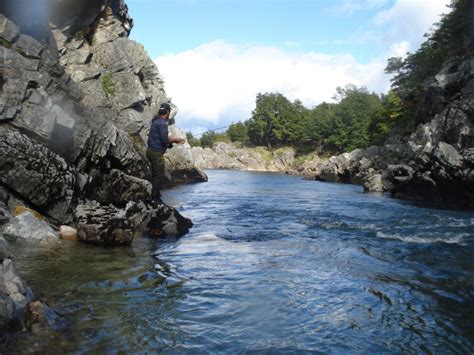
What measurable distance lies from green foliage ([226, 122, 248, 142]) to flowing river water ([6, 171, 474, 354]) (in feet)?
391

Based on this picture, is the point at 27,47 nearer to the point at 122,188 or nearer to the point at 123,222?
the point at 122,188

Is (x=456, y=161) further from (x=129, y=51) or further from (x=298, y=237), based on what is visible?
(x=129, y=51)

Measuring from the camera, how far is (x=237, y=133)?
134500 mm

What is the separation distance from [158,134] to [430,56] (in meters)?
53.1

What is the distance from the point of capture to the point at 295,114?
413 ft

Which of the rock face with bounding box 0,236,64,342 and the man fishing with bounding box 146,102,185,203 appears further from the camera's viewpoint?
the man fishing with bounding box 146,102,185,203

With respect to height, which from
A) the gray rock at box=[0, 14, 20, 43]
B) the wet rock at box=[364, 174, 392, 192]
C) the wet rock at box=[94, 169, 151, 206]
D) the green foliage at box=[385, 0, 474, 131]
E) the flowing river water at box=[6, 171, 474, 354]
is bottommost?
the flowing river water at box=[6, 171, 474, 354]

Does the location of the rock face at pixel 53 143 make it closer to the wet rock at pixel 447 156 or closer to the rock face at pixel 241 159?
the wet rock at pixel 447 156

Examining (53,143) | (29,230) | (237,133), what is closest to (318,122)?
(237,133)

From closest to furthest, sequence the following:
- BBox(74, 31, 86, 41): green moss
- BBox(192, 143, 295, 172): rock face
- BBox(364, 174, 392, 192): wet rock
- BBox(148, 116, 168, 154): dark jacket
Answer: BBox(148, 116, 168, 154): dark jacket
BBox(74, 31, 86, 41): green moss
BBox(364, 174, 392, 192): wet rock
BBox(192, 143, 295, 172): rock face

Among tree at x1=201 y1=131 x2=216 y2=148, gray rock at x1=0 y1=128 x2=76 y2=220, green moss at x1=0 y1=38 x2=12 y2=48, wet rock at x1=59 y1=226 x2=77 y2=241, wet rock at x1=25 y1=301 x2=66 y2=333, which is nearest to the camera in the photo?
wet rock at x1=25 y1=301 x2=66 y2=333

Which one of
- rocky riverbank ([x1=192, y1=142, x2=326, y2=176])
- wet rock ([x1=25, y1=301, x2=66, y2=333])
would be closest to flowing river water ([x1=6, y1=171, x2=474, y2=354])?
wet rock ([x1=25, y1=301, x2=66, y2=333])

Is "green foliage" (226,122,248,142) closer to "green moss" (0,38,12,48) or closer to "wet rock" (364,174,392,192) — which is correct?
"wet rock" (364,174,392,192)

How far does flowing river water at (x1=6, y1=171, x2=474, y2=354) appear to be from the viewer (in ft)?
20.4
